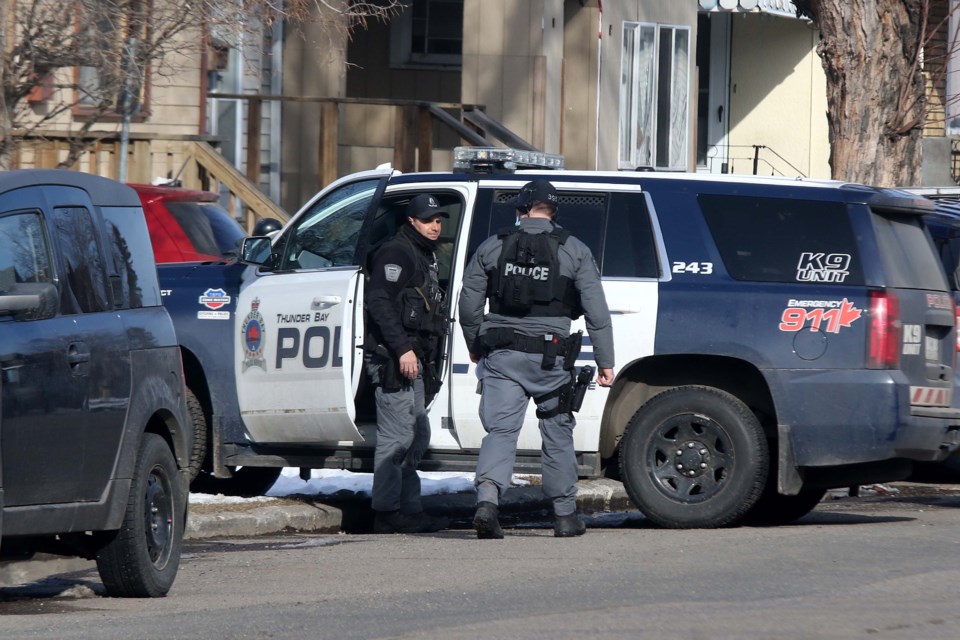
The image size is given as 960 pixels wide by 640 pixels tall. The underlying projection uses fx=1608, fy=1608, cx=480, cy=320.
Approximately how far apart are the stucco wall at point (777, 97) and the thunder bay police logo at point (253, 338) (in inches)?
820

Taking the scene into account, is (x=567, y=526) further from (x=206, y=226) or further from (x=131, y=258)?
(x=206, y=226)

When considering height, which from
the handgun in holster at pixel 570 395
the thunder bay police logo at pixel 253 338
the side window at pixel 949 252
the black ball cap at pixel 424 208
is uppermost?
the black ball cap at pixel 424 208

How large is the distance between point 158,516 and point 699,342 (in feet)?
10.9

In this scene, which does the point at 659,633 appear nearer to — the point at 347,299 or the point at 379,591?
the point at 379,591

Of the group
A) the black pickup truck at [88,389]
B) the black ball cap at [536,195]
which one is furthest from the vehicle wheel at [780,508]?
the black pickup truck at [88,389]

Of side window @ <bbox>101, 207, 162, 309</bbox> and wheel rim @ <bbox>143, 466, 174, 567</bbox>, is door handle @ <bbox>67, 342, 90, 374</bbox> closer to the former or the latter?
side window @ <bbox>101, 207, 162, 309</bbox>

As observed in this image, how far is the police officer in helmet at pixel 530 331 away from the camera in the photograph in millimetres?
8609

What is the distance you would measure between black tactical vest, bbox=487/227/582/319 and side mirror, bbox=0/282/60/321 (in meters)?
3.09

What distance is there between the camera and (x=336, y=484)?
1105cm

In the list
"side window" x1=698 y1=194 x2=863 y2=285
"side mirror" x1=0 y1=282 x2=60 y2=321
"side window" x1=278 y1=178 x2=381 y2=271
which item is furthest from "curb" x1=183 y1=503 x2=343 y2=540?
"side mirror" x1=0 y1=282 x2=60 y2=321

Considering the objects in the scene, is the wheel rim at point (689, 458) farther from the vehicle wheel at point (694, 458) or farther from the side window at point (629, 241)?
the side window at point (629, 241)

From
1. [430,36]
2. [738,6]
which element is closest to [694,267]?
[430,36]

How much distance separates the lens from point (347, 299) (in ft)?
30.6

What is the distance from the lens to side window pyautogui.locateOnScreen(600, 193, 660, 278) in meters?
9.12
